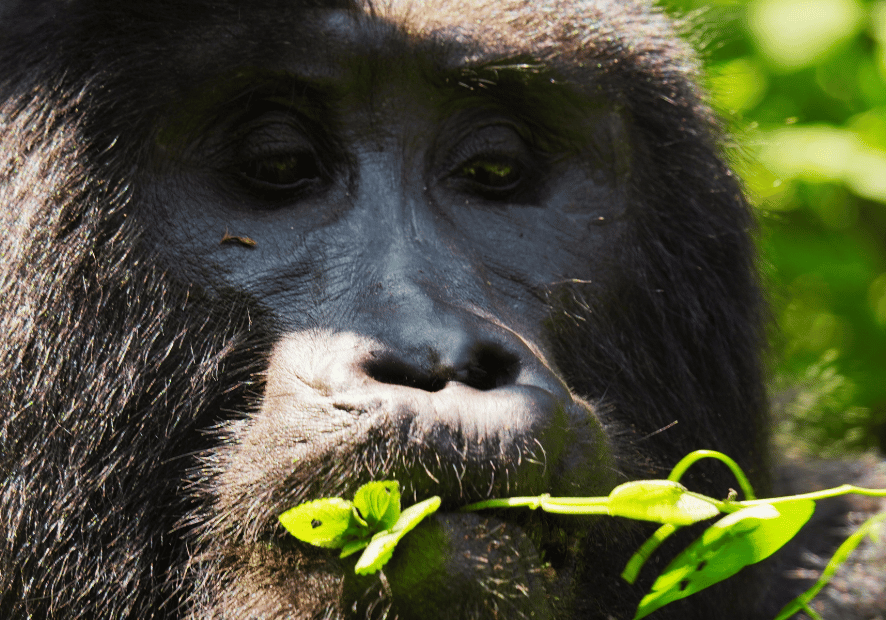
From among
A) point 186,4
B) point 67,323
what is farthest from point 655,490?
point 186,4

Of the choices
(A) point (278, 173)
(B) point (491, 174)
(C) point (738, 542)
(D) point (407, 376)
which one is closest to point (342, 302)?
(D) point (407, 376)

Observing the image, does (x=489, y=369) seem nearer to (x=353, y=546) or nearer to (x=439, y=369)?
(x=439, y=369)

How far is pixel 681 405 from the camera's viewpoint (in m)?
3.39

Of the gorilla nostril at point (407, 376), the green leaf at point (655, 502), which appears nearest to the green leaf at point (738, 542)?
the green leaf at point (655, 502)


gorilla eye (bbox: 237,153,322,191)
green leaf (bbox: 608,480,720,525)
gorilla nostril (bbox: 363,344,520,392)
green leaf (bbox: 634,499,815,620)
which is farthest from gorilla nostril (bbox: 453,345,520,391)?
gorilla eye (bbox: 237,153,322,191)

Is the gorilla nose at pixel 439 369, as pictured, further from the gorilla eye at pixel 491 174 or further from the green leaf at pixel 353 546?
the gorilla eye at pixel 491 174

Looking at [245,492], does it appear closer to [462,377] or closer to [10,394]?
[462,377]

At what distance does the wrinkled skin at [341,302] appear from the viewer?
2.32 metres

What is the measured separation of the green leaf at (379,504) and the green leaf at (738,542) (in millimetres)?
744

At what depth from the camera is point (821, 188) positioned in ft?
18.7

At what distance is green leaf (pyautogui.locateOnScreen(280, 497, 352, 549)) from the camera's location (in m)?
2.20

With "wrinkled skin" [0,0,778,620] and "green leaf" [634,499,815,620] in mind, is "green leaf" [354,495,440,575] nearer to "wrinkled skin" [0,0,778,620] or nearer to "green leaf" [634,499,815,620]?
"wrinkled skin" [0,0,778,620]

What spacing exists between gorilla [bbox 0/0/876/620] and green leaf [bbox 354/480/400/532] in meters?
0.08

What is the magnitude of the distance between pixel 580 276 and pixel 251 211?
1018 millimetres
